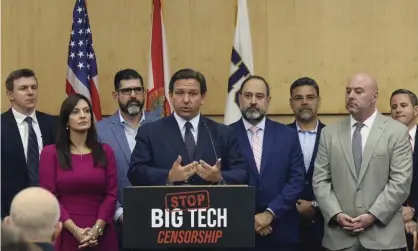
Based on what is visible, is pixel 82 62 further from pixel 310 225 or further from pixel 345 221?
pixel 345 221

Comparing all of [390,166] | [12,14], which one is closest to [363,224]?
[390,166]

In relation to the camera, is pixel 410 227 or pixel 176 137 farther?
pixel 410 227

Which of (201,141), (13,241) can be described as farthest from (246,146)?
(13,241)

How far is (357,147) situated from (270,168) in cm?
61

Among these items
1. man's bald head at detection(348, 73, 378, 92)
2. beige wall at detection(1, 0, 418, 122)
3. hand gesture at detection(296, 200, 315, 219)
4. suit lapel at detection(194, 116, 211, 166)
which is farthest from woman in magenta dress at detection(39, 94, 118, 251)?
beige wall at detection(1, 0, 418, 122)

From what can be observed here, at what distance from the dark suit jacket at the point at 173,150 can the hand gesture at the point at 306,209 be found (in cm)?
84

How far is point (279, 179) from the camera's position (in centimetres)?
588

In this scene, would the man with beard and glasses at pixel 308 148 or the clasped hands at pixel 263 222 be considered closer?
the clasped hands at pixel 263 222

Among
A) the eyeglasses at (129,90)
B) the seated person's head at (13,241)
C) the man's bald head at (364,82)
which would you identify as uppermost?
the man's bald head at (364,82)

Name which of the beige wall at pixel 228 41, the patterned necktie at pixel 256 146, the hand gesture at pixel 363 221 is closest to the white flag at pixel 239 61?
the beige wall at pixel 228 41

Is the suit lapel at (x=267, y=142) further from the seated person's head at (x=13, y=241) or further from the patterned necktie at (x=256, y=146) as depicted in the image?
the seated person's head at (x=13, y=241)

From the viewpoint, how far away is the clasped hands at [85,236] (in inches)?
212

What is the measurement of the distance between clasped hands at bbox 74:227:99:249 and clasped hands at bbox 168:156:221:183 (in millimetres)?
866

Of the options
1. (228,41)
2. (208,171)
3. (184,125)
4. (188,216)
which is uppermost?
(228,41)
